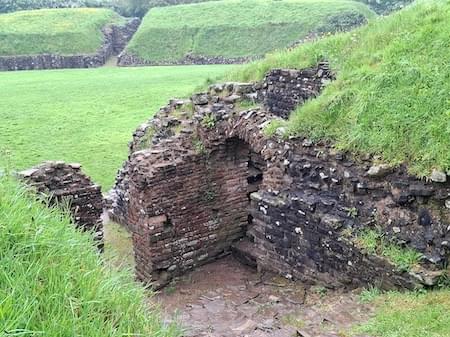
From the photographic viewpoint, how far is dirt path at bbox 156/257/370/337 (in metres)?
5.26

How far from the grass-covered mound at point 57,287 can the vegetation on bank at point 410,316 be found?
6.64ft

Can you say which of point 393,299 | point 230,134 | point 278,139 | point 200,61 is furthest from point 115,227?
point 200,61

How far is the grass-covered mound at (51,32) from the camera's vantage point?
41.3 m

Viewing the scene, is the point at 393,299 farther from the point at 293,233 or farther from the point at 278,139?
the point at 278,139

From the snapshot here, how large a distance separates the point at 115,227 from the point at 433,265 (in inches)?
292

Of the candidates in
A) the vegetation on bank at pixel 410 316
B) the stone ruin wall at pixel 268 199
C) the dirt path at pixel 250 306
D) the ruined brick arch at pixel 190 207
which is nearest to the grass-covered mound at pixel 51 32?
the stone ruin wall at pixel 268 199

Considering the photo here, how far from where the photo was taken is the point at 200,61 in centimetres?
3922

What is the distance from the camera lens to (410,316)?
4.86 meters

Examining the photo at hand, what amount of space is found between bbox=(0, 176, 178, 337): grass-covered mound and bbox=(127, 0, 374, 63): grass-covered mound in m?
34.2

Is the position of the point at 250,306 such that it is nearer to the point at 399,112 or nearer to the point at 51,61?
the point at 399,112

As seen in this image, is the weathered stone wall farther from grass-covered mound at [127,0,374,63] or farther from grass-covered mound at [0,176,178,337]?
grass-covered mound at [127,0,374,63]

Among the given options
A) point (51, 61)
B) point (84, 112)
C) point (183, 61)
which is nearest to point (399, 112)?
point (84, 112)

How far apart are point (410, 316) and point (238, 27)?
38421 mm

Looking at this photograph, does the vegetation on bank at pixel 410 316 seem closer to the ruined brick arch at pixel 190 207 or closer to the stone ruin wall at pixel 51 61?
the ruined brick arch at pixel 190 207
